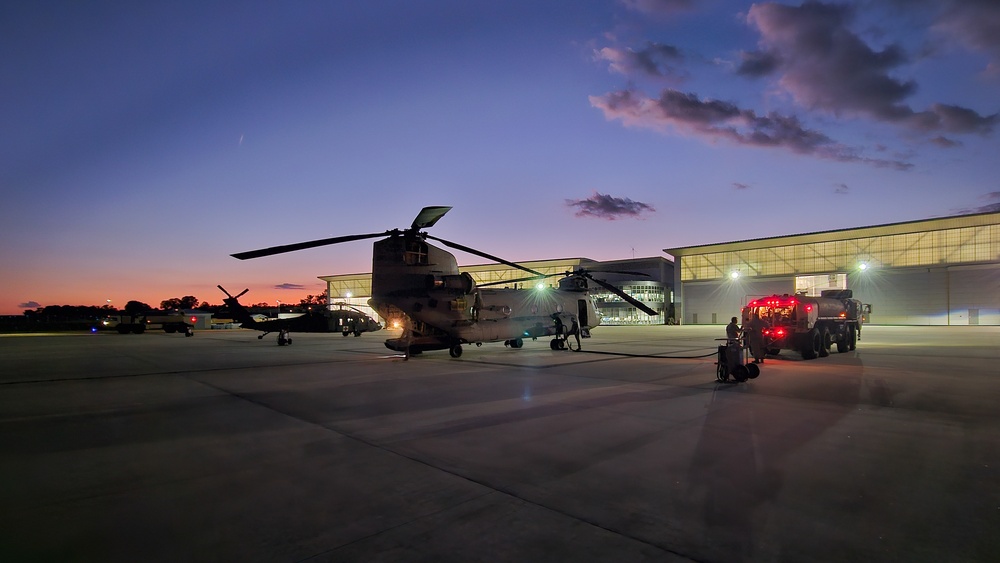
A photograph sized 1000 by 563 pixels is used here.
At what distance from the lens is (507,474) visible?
4.71 metres

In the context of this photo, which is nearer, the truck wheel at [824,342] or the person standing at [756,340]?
the person standing at [756,340]

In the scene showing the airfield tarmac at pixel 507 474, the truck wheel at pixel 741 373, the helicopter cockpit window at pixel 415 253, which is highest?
the helicopter cockpit window at pixel 415 253

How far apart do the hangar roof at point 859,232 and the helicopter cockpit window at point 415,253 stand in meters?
51.3

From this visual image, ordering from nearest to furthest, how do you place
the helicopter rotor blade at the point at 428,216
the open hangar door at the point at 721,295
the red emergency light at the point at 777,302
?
the helicopter rotor blade at the point at 428,216 < the red emergency light at the point at 777,302 < the open hangar door at the point at 721,295

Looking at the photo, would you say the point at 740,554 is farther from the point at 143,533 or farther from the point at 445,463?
the point at 143,533

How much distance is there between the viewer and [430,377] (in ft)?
39.9

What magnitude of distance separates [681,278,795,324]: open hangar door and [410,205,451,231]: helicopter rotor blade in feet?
163

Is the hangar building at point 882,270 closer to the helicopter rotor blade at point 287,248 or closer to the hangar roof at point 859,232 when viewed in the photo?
the hangar roof at point 859,232

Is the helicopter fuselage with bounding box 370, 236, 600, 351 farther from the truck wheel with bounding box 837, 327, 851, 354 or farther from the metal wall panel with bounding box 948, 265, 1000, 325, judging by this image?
the metal wall panel with bounding box 948, 265, 1000, 325

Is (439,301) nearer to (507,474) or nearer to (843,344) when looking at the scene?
(507,474)

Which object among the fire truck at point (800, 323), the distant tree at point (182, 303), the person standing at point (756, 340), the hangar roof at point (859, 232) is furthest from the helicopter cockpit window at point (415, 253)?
the distant tree at point (182, 303)

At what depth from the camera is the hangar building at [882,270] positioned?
43.7 metres

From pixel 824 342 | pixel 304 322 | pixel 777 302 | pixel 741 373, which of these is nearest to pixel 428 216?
pixel 741 373

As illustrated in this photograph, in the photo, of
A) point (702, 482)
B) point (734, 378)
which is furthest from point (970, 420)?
point (702, 482)
